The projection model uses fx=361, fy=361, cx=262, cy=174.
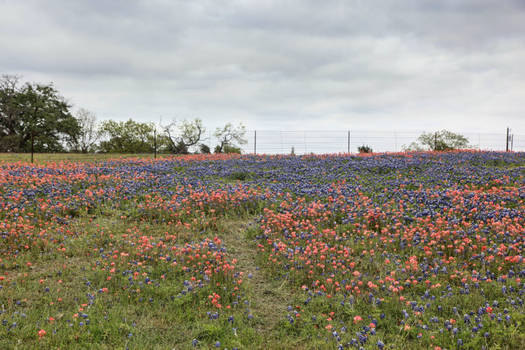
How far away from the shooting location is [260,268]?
25.1 feet

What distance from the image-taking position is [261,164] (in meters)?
19.5

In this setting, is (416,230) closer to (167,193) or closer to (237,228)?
(237,228)

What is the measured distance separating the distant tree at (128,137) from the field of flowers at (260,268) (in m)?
46.6

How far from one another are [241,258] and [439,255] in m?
4.18

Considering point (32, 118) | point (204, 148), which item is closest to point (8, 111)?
point (32, 118)

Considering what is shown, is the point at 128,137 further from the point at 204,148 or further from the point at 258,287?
the point at 258,287

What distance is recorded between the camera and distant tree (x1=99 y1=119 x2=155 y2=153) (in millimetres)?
58344

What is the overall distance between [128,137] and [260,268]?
5704 cm

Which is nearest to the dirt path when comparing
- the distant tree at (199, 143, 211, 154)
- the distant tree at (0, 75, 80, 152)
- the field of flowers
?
the field of flowers

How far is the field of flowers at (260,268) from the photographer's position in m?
5.15

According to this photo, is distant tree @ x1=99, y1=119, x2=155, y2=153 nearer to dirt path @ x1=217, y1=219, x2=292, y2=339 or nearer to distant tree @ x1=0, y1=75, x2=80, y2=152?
distant tree @ x1=0, y1=75, x2=80, y2=152

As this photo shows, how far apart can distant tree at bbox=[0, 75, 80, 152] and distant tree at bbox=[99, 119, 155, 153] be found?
28.7 feet

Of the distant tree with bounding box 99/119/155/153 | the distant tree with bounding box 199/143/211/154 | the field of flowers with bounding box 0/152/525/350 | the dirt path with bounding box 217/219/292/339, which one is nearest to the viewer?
the field of flowers with bounding box 0/152/525/350

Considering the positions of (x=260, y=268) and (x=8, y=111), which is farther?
(x=8, y=111)
